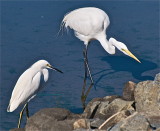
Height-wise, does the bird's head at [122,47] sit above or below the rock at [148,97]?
above

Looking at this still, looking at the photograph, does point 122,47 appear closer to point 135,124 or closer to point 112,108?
point 112,108

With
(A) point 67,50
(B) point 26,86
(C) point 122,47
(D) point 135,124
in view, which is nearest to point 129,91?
(C) point 122,47

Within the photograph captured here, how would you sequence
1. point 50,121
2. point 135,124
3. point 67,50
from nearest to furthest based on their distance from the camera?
point 135,124
point 50,121
point 67,50

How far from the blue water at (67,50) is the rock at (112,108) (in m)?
0.89

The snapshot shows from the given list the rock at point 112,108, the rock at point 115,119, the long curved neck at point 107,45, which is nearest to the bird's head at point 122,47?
the long curved neck at point 107,45

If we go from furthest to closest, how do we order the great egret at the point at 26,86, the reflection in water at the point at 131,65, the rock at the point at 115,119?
the reflection in water at the point at 131,65, the great egret at the point at 26,86, the rock at the point at 115,119

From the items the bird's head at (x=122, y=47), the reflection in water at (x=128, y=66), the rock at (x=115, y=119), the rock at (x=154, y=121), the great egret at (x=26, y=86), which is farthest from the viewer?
the reflection in water at (x=128, y=66)

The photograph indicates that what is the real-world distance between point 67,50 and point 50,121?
3.83 m

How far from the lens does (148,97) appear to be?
582 cm

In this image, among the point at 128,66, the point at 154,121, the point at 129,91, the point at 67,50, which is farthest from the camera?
the point at 67,50

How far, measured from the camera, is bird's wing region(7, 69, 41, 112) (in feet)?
20.3

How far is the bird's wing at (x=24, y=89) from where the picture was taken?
617cm

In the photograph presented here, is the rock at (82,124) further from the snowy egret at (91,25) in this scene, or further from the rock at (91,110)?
the snowy egret at (91,25)

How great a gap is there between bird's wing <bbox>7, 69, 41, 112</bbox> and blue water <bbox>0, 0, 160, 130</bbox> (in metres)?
0.40
